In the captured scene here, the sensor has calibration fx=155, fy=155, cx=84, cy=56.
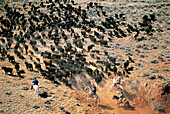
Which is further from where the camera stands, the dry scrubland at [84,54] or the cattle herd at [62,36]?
the cattle herd at [62,36]

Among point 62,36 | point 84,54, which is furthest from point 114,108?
point 62,36

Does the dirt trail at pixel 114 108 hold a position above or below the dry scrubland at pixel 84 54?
below

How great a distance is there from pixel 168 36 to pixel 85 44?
20646 millimetres

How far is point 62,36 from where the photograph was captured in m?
39.2

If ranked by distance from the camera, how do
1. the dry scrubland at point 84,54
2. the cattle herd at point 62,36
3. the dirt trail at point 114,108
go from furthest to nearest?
1. the cattle herd at point 62,36
2. the dirt trail at point 114,108
3. the dry scrubland at point 84,54

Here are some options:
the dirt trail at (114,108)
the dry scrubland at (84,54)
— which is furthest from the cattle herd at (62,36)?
the dirt trail at (114,108)

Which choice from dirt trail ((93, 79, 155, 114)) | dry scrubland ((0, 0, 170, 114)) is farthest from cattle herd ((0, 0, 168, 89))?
dirt trail ((93, 79, 155, 114))

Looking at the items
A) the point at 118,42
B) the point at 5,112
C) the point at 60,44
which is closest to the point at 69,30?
the point at 60,44

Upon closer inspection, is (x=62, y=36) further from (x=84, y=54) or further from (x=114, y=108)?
(x=114, y=108)

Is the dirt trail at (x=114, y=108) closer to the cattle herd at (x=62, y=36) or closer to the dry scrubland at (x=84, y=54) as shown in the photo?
the dry scrubland at (x=84, y=54)

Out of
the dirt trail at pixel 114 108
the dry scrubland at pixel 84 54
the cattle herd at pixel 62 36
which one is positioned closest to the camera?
the dry scrubland at pixel 84 54

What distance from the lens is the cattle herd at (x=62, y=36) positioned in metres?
28.0

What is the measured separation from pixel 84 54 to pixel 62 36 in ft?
30.8

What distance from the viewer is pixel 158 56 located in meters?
31.2
